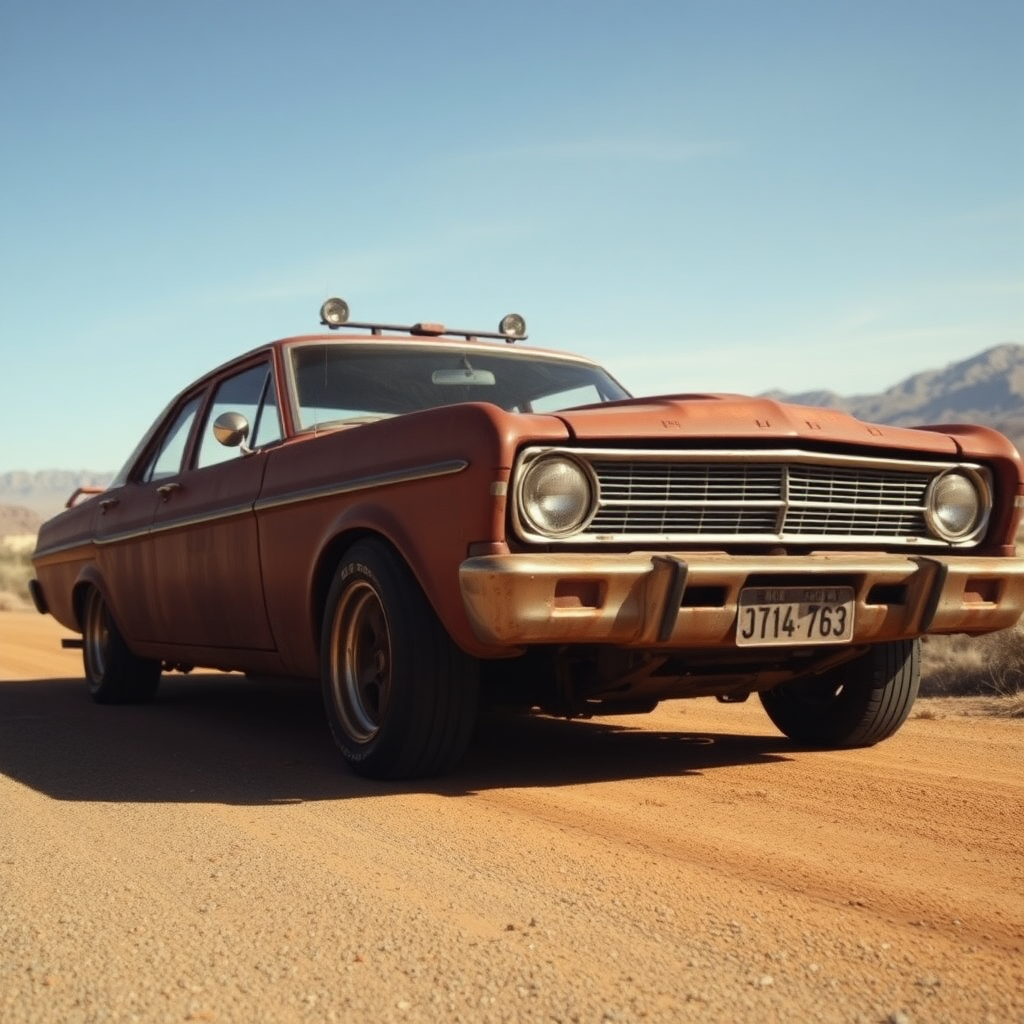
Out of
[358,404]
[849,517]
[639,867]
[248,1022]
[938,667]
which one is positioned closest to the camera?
[248,1022]

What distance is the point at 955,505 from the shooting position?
5.22 metres

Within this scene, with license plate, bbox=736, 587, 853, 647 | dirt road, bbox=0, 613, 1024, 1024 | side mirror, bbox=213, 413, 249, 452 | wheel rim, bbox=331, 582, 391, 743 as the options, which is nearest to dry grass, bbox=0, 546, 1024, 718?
dirt road, bbox=0, 613, 1024, 1024

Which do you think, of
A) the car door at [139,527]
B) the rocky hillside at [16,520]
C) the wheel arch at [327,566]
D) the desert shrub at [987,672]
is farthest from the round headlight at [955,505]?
the rocky hillside at [16,520]

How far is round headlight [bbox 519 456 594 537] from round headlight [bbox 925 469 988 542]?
142 centimetres

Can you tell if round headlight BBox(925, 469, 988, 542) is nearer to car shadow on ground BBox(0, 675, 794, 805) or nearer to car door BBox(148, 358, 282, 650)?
car shadow on ground BBox(0, 675, 794, 805)

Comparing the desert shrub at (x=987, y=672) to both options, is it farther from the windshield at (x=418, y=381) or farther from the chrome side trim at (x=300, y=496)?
the chrome side trim at (x=300, y=496)

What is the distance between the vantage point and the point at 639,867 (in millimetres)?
3715

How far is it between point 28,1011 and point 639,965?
3.91 feet

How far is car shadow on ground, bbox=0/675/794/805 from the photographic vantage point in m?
5.05

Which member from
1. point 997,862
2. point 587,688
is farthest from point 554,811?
point 997,862

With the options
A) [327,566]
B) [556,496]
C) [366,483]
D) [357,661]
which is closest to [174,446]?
[327,566]

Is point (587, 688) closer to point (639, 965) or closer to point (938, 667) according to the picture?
point (639, 965)

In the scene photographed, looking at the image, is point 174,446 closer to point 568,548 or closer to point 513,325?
point 513,325

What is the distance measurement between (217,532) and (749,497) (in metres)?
2.66
